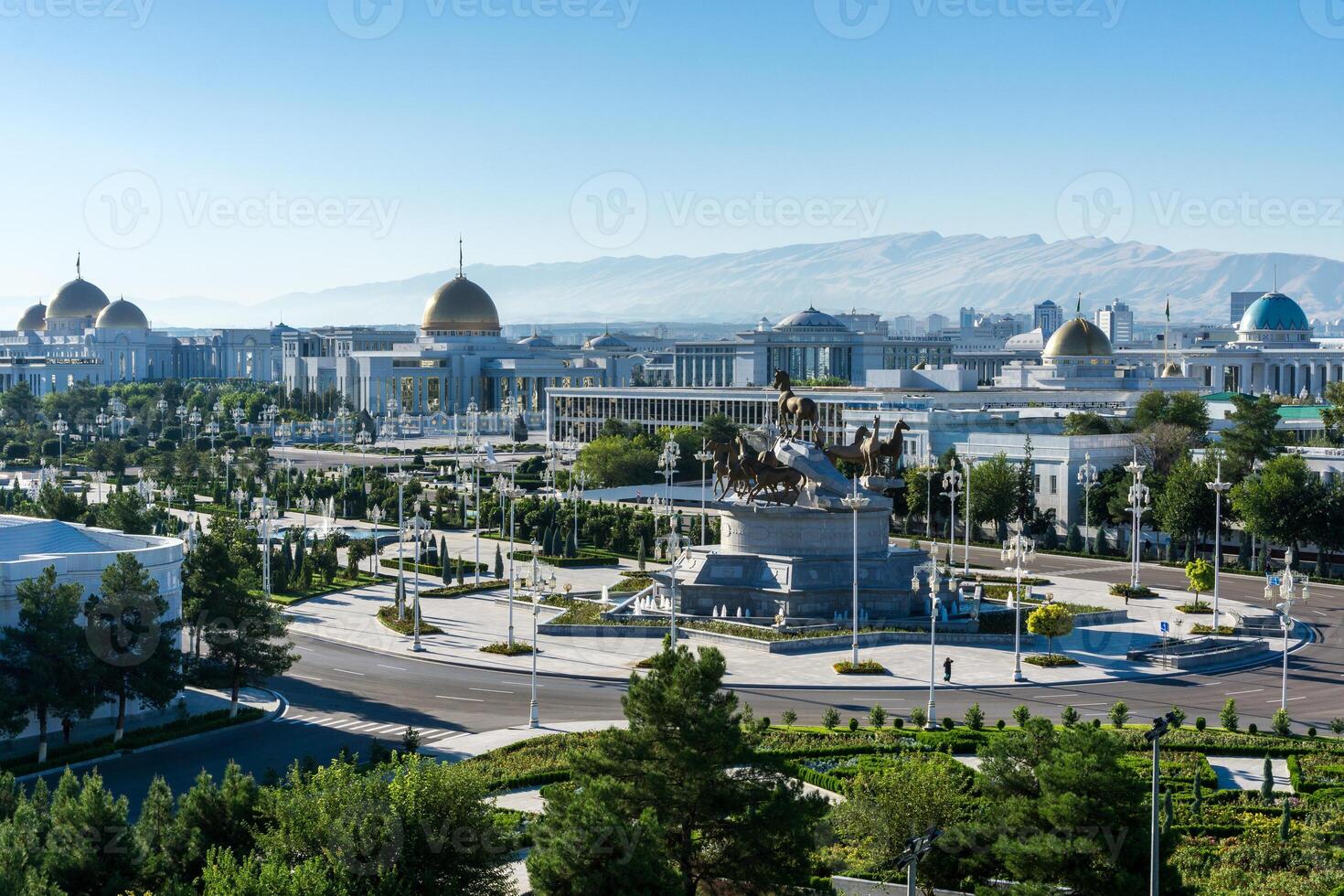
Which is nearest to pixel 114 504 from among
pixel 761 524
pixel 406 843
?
pixel 761 524


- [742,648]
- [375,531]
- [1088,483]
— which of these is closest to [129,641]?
[742,648]

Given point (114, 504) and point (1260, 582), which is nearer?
point (114, 504)

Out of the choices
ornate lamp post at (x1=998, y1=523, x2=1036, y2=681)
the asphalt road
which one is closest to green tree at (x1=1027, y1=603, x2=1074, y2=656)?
ornate lamp post at (x1=998, y1=523, x2=1036, y2=681)

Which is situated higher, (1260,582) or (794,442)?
(794,442)

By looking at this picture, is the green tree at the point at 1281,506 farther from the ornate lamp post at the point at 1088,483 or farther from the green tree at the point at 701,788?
the green tree at the point at 701,788

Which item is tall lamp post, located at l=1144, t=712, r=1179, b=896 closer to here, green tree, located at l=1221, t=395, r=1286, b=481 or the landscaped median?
the landscaped median

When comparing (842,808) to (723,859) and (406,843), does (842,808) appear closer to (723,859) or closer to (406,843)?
(723,859)
